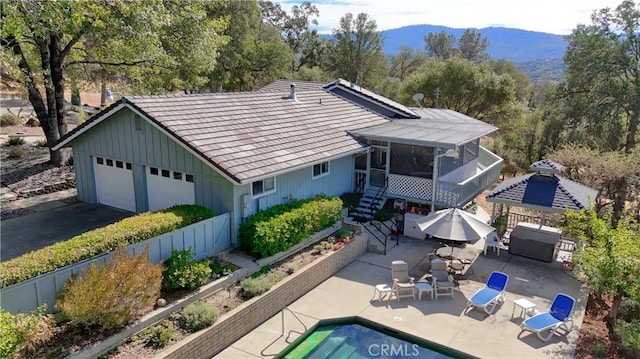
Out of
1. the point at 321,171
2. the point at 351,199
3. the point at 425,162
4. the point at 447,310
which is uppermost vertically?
the point at 321,171

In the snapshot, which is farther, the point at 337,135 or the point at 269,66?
the point at 269,66

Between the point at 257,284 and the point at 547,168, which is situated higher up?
the point at 547,168

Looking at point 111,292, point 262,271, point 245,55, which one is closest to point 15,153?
point 262,271

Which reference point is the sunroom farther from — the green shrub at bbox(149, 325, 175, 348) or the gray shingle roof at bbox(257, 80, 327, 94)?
the green shrub at bbox(149, 325, 175, 348)

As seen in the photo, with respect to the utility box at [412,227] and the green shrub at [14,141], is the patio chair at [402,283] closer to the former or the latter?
the utility box at [412,227]

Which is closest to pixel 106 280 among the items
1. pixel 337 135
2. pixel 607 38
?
pixel 337 135

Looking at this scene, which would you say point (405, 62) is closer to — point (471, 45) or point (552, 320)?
point (471, 45)

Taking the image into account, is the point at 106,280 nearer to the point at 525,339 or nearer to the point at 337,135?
the point at 525,339

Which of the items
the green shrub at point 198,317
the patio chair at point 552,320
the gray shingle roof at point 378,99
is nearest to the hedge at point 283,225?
the green shrub at point 198,317
